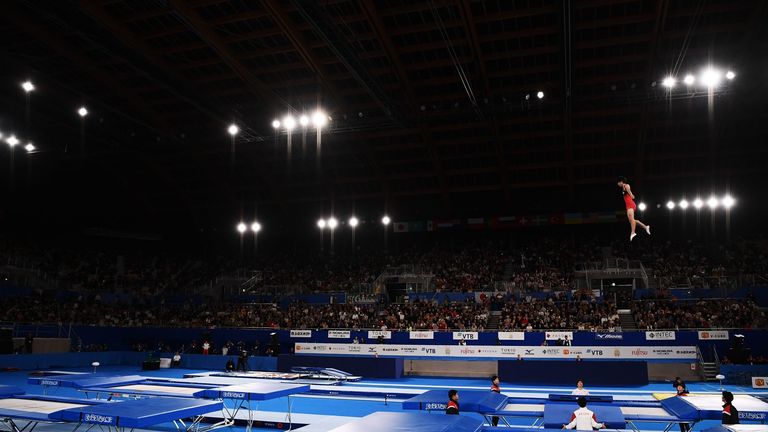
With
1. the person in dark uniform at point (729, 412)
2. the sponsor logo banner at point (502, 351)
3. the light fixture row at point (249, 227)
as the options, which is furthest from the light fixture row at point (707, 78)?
the light fixture row at point (249, 227)

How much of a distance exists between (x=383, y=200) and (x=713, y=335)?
1019 inches

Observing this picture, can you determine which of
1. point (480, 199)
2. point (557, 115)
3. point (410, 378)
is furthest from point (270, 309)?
point (557, 115)

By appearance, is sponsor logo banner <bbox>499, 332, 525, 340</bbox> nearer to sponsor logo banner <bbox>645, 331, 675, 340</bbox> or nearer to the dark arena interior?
the dark arena interior

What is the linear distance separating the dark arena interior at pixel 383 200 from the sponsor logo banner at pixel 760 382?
0.06 m

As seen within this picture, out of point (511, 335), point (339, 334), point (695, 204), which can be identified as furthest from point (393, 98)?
point (695, 204)

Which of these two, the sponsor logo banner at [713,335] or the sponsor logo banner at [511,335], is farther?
the sponsor logo banner at [511,335]

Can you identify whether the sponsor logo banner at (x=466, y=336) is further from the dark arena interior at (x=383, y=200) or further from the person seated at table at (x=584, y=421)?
the person seated at table at (x=584, y=421)

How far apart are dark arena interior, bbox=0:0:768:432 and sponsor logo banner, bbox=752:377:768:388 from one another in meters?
0.06

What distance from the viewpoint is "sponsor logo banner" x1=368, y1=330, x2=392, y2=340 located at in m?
29.9

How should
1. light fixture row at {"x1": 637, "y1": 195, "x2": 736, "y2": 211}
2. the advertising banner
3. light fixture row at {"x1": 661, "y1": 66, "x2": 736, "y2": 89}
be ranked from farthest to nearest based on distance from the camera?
light fixture row at {"x1": 637, "y1": 195, "x2": 736, "y2": 211} → the advertising banner → light fixture row at {"x1": 661, "y1": 66, "x2": 736, "y2": 89}

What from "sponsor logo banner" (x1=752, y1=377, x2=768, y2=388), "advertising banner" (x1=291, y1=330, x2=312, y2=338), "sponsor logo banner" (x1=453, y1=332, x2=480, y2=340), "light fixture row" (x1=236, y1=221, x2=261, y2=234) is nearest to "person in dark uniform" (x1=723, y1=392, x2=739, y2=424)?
"sponsor logo banner" (x1=752, y1=377, x2=768, y2=388)

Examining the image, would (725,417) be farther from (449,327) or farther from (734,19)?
(734,19)

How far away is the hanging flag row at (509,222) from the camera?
40312mm

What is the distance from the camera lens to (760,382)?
2281 cm
